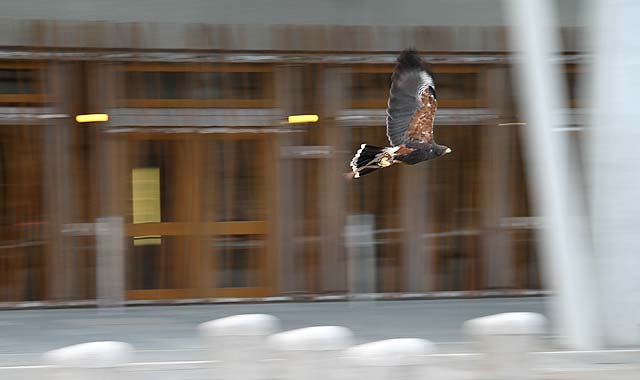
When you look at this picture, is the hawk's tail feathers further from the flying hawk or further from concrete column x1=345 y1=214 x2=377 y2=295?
concrete column x1=345 y1=214 x2=377 y2=295

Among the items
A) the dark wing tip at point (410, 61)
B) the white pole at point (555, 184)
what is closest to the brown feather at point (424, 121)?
the dark wing tip at point (410, 61)

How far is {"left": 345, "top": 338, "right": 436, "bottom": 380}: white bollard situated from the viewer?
25.2 feet

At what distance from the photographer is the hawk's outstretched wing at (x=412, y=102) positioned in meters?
10.2

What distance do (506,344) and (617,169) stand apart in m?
2.94

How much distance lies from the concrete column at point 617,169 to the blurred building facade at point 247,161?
3.53 m

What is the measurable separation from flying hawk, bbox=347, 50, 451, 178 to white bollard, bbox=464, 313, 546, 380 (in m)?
2.29

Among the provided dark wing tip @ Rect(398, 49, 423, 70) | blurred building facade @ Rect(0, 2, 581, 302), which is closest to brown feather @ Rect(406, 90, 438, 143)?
dark wing tip @ Rect(398, 49, 423, 70)

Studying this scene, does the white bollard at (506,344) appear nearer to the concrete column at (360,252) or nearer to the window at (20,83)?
the concrete column at (360,252)

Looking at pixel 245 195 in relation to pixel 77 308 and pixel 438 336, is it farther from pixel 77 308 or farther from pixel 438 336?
pixel 438 336

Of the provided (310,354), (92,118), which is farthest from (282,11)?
(310,354)

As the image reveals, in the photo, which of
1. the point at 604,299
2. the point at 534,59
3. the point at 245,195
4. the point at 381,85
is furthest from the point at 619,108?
the point at 245,195

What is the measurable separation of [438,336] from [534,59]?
10.4ft

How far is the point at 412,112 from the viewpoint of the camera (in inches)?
410

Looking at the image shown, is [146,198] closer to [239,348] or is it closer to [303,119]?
[303,119]
